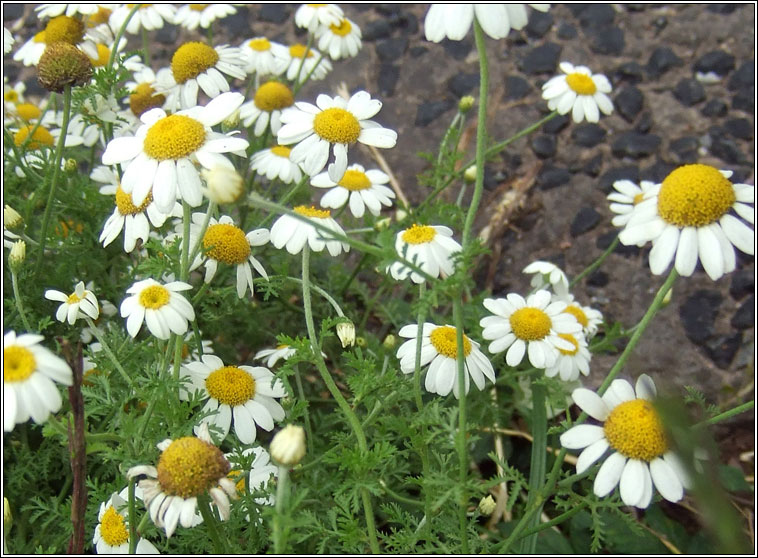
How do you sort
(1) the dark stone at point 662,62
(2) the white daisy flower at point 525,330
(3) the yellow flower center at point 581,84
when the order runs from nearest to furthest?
(2) the white daisy flower at point 525,330 < (3) the yellow flower center at point 581,84 < (1) the dark stone at point 662,62

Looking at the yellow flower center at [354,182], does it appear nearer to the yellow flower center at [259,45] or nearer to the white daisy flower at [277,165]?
the white daisy flower at [277,165]

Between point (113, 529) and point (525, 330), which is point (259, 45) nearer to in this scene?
point (525, 330)

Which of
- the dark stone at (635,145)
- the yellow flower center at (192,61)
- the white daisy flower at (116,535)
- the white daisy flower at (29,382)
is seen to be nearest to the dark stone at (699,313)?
the dark stone at (635,145)

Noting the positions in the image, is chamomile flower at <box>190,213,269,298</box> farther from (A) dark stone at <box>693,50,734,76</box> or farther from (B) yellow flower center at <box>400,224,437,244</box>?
(A) dark stone at <box>693,50,734,76</box>

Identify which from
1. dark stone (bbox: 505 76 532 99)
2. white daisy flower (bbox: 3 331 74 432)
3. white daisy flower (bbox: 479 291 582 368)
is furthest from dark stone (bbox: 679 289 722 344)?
white daisy flower (bbox: 3 331 74 432)

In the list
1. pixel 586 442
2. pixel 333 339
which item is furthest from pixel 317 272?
pixel 586 442

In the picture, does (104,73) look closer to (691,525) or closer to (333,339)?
(333,339)

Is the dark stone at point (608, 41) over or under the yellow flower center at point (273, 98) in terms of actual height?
over
